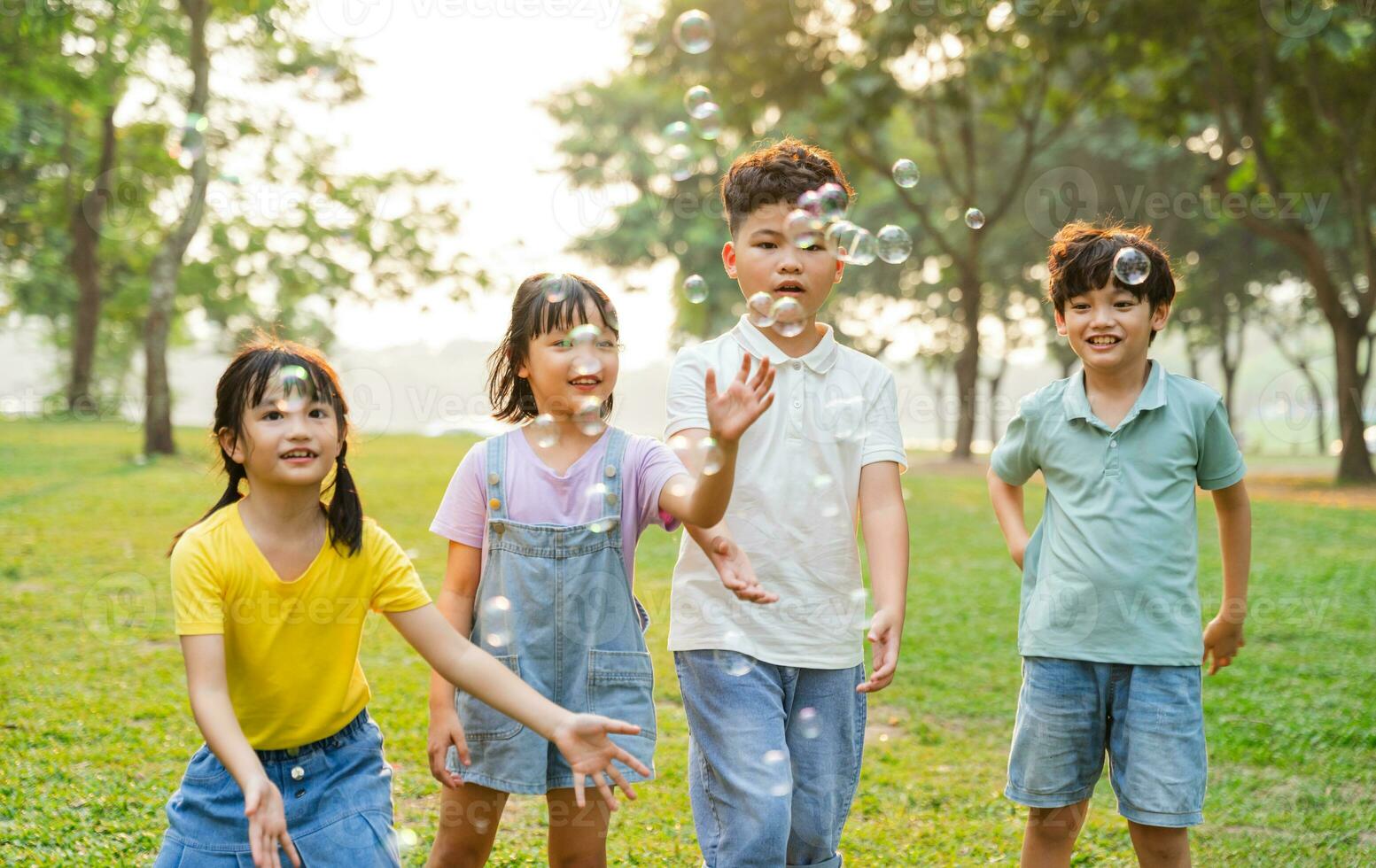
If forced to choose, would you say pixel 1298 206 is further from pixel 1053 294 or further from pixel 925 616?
pixel 1053 294

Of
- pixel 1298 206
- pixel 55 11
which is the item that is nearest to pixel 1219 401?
pixel 55 11

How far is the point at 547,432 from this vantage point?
2768 mm

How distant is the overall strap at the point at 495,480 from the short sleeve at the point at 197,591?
60 centimetres

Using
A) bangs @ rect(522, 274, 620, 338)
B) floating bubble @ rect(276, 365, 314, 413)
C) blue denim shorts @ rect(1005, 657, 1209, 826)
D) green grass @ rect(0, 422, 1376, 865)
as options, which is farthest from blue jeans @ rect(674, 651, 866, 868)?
green grass @ rect(0, 422, 1376, 865)

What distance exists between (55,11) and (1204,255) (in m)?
25.4

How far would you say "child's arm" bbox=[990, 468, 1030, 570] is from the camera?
10.1ft

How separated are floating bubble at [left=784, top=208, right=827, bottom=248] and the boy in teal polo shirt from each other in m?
0.79

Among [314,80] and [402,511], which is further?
[314,80]

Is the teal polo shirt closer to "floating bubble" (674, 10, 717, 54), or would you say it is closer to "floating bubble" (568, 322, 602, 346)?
"floating bubble" (568, 322, 602, 346)

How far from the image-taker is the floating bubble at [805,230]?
261 centimetres

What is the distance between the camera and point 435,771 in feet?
8.43

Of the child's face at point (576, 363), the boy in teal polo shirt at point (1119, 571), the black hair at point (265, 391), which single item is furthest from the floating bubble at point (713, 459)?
the boy in teal polo shirt at point (1119, 571)

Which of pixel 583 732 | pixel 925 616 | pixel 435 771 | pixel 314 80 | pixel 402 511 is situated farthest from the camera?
pixel 314 80

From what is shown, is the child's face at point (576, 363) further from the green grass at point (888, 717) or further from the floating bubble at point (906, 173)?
the floating bubble at point (906, 173)
